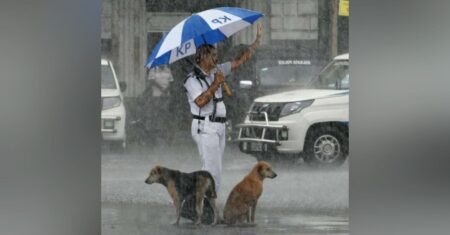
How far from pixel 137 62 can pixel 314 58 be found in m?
1.59

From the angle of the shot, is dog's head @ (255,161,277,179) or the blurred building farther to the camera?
dog's head @ (255,161,277,179)

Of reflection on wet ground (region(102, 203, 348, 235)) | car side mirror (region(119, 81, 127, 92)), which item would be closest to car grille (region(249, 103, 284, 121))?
reflection on wet ground (region(102, 203, 348, 235))

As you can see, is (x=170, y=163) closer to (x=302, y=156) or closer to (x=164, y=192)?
(x=164, y=192)

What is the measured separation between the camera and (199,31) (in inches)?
284

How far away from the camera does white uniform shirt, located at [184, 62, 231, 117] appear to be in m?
7.32

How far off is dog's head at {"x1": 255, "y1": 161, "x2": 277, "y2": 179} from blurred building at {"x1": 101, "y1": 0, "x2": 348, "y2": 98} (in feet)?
3.46

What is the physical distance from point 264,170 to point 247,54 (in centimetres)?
106

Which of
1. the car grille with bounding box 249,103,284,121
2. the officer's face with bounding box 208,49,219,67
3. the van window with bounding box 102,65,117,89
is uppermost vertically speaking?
the officer's face with bounding box 208,49,219,67

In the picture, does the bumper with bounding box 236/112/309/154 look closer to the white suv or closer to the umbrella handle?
the white suv

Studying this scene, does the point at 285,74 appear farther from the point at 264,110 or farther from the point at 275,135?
the point at 275,135

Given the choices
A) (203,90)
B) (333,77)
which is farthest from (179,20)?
(333,77)

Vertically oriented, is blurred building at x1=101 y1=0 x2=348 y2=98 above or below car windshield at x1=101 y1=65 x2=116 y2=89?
above

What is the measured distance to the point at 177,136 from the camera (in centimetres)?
734
